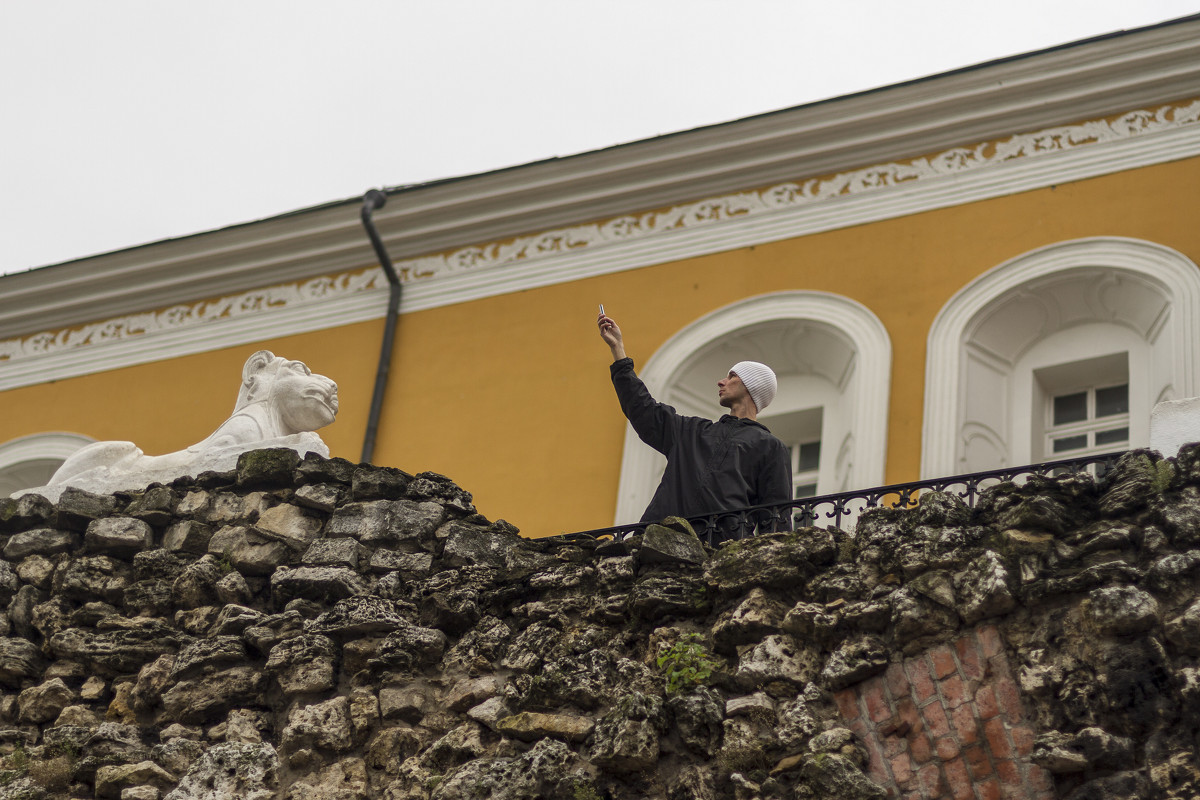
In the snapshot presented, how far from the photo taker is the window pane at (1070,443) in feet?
40.9

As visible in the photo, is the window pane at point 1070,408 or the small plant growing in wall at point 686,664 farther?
the window pane at point 1070,408

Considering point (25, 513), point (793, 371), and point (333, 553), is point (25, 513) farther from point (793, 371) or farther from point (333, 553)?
point (793, 371)

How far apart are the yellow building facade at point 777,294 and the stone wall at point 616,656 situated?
528cm

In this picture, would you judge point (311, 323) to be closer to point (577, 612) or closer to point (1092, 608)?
point (577, 612)

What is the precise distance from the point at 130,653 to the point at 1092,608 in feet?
12.8

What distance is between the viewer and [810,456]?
1359cm

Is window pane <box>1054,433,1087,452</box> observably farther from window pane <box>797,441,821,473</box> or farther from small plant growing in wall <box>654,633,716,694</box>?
small plant growing in wall <box>654,633,716,694</box>

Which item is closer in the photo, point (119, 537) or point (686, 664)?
point (686, 664)

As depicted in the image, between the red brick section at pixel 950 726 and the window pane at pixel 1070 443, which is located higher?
the window pane at pixel 1070 443

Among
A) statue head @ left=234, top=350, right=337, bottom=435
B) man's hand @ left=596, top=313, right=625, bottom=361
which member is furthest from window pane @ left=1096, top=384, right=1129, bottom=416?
statue head @ left=234, top=350, right=337, bottom=435

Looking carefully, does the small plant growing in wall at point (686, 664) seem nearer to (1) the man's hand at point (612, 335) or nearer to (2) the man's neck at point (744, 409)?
(2) the man's neck at point (744, 409)

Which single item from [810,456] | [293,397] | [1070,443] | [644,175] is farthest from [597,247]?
[293,397]

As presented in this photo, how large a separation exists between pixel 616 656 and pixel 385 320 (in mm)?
8987

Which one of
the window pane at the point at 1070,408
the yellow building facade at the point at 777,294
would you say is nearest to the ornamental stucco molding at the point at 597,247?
the yellow building facade at the point at 777,294
